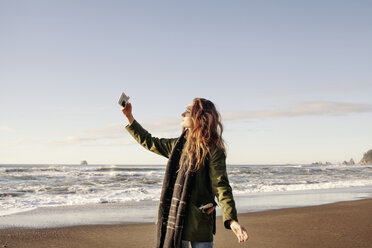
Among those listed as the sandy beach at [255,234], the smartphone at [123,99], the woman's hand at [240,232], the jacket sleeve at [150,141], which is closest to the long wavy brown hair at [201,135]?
the jacket sleeve at [150,141]

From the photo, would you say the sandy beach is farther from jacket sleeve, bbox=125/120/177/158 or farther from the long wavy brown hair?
the long wavy brown hair

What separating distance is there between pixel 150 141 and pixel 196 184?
1.92 feet

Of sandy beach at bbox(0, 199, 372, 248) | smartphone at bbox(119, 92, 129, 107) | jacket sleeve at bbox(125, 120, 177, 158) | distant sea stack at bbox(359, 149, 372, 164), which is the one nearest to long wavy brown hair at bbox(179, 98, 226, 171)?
jacket sleeve at bbox(125, 120, 177, 158)

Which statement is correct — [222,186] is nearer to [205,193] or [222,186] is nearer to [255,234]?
[205,193]

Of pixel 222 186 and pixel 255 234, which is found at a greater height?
pixel 222 186

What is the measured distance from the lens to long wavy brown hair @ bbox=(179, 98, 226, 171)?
2.41 metres

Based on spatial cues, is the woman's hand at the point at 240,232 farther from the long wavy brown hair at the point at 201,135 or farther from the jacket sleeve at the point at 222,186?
the long wavy brown hair at the point at 201,135

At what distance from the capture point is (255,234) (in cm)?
648

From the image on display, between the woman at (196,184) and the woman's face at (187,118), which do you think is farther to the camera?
the woman's face at (187,118)

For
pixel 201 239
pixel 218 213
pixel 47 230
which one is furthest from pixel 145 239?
pixel 201 239

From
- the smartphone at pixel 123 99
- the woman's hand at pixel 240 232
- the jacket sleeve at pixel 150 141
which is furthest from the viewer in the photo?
the jacket sleeve at pixel 150 141

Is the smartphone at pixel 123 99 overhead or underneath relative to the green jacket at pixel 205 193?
overhead

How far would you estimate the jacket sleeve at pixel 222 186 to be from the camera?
225cm

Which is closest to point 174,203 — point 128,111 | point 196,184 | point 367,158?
point 196,184
